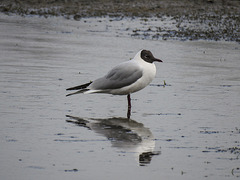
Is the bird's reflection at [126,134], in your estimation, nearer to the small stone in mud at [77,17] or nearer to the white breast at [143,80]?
the white breast at [143,80]

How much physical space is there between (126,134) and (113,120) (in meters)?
0.98

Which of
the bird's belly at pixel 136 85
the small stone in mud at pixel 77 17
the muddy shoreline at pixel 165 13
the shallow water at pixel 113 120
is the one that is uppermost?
the bird's belly at pixel 136 85

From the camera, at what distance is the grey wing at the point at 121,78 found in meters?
10.7

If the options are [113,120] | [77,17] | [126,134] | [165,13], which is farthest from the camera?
[165,13]

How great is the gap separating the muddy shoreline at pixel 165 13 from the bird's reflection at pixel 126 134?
13603mm

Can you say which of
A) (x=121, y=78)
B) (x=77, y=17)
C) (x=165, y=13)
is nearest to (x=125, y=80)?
(x=121, y=78)

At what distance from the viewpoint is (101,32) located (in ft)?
79.3

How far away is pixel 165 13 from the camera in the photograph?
3206 centimetres

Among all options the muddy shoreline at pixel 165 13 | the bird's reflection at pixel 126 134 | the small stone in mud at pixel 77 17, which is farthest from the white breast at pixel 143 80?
the small stone in mud at pixel 77 17

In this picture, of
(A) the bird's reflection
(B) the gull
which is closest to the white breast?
(B) the gull

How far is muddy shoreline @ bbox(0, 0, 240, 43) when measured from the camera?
24.2 metres

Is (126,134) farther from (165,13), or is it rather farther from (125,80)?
(165,13)

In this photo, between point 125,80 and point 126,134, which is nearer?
point 126,134

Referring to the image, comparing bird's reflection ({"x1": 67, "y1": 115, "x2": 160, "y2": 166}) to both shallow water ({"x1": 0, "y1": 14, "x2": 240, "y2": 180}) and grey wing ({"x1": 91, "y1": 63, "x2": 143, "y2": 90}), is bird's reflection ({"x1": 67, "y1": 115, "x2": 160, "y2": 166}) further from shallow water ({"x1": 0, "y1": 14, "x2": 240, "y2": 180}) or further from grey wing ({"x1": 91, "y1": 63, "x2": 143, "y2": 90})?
grey wing ({"x1": 91, "y1": 63, "x2": 143, "y2": 90})
